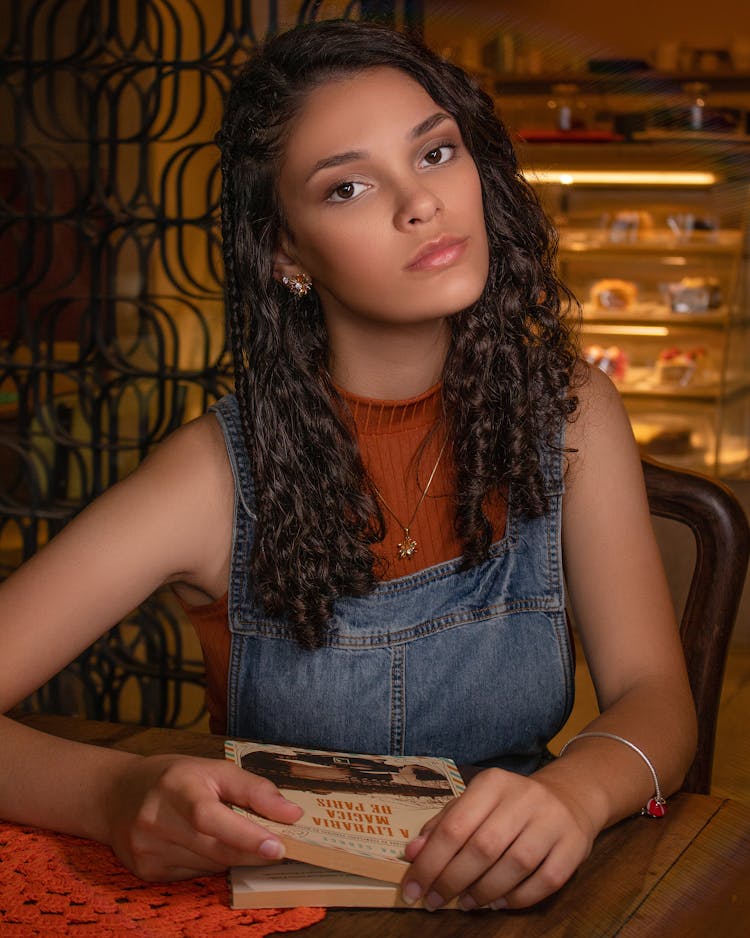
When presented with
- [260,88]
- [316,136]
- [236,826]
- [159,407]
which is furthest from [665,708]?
[159,407]

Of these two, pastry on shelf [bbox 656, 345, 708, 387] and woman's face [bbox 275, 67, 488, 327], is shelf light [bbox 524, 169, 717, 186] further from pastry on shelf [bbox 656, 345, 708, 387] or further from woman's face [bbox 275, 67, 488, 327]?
woman's face [bbox 275, 67, 488, 327]

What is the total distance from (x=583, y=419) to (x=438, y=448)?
0.19m

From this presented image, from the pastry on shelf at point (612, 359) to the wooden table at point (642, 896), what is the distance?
3868 mm

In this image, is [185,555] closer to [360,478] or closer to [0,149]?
[360,478]

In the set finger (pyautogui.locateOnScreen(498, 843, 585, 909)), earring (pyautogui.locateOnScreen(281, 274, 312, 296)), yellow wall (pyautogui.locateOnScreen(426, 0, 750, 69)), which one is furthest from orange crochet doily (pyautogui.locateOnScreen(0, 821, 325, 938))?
yellow wall (pyautogui.locateOnScreen(426, 0, 750, 69))

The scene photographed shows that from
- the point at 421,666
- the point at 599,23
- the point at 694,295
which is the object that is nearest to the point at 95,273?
the point at 421,666

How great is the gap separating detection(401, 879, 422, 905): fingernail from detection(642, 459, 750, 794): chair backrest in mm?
667

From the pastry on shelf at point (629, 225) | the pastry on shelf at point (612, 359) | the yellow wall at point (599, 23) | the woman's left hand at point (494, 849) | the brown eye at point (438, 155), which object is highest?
the yellow wall at point (599, 23)

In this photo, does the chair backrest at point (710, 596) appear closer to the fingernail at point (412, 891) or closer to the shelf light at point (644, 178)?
the fingernail at point (412, 891)

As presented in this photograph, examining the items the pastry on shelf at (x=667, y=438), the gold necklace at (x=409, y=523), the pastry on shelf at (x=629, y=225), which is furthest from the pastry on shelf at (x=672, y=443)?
the gold necklace at (x=409, y=523)

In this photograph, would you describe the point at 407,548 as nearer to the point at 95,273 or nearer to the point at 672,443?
the point at 95,273

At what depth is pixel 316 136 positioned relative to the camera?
1272 mm

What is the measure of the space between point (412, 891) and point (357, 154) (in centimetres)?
79

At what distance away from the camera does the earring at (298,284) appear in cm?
142
